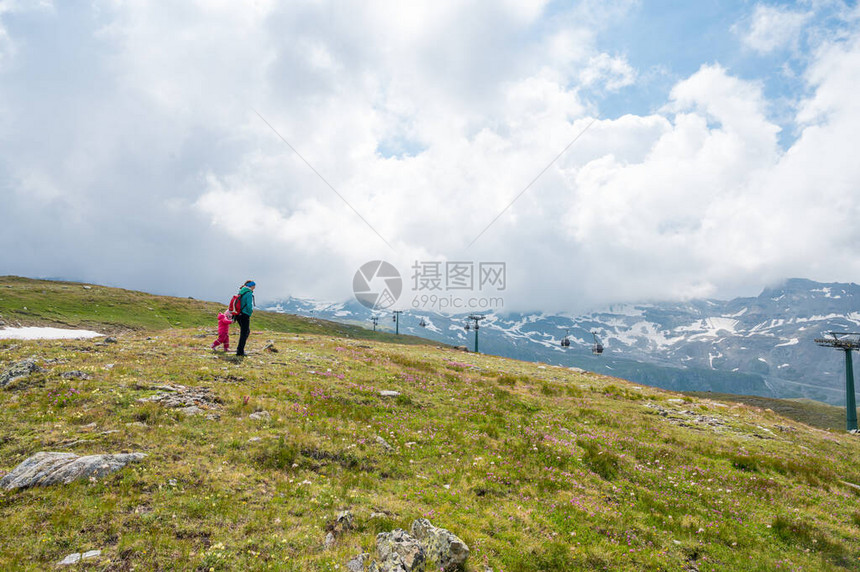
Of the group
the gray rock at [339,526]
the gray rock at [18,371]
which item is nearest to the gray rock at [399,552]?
the gray rock at [339,526]

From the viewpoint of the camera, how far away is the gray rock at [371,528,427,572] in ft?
25.2

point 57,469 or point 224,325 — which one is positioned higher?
point 224,325

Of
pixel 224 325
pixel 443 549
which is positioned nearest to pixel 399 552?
pixel 443 549

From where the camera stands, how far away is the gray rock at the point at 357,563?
25.3 ft

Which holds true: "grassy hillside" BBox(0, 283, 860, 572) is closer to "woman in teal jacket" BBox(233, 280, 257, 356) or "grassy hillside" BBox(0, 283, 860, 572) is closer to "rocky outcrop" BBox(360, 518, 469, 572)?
"rocky outcrop" BBox(360, 518, 469, 572)

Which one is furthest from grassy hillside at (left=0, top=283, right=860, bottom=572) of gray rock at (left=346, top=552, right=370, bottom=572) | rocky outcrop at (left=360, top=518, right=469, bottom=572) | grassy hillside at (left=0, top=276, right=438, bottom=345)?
grassy hillside at (left=0, top=276, right=438, bottom=345)

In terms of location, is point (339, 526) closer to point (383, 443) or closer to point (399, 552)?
point (399, 552)

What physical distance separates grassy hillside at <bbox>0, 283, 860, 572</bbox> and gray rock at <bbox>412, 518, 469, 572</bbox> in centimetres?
49

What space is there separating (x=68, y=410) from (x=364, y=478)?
9938mm

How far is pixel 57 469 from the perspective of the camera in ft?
29.3

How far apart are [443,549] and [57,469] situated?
31.0 ft

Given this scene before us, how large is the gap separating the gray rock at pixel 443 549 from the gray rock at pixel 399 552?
0.87 feet

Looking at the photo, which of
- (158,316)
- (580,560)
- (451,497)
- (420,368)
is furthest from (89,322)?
(580,560)

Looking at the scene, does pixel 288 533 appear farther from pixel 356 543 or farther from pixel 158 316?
pixel 158 316
